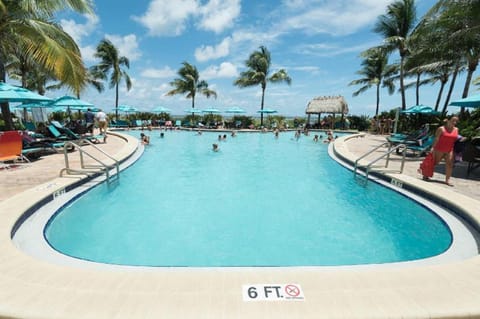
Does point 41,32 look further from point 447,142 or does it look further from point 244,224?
point 447,142

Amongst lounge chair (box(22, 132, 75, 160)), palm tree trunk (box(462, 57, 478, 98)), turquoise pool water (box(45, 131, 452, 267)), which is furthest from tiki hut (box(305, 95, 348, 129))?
lounge chair (box(22, 132, 75, 160))

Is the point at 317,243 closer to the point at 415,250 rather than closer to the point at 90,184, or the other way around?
the point at 415,250

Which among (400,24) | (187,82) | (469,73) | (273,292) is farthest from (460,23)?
(187,82)

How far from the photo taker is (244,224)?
5109mm

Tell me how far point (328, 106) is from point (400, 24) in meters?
11.7

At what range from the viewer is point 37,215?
4188 mm

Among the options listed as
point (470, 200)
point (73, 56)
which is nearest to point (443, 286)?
point (470, 200)

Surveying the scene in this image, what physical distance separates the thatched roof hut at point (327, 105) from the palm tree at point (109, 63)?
23724 millimetres

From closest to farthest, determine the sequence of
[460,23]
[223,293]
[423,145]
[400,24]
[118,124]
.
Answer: [223,293] < [423,145] < [460,23] < [400,24] < [118,124]

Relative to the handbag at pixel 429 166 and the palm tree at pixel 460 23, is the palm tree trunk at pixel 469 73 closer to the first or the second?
the palm tree at pixel 460 23

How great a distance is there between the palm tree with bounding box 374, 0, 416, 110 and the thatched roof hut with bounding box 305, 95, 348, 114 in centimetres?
999

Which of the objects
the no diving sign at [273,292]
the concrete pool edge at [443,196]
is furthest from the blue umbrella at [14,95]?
the concrete pool edge at [443,196]

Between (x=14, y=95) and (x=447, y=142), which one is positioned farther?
(x=14, y=95)

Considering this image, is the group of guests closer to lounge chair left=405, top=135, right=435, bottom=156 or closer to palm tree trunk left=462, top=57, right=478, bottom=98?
lounge chair left=405, top=135, right=435, bottom=156
